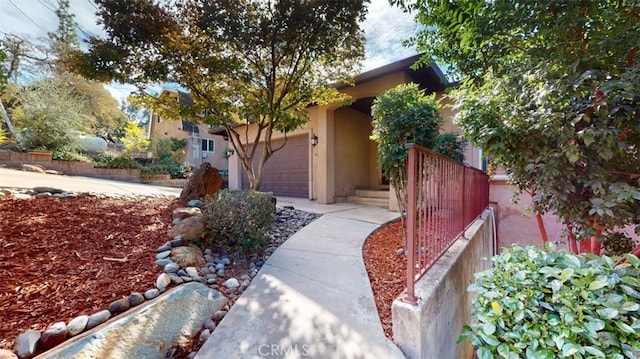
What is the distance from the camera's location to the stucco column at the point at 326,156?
738 centimetres

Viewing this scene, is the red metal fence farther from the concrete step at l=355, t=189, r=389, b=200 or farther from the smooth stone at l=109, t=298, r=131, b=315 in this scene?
the concrete step at l=355, t=189, r=389, b=200

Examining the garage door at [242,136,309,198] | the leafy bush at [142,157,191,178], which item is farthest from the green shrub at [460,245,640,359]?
the leafy bush at [142,157,191,178]

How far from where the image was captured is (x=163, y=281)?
2178mm

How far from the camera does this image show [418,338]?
1726 mm

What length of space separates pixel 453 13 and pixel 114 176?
12.7 m

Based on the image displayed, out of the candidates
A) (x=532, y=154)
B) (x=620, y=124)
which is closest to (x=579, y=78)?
(x=620, y=124)

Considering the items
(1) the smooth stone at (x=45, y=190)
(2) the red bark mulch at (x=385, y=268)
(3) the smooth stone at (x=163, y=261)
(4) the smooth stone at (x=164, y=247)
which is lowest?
(2) the red bark mulch at (x=385, y=268)

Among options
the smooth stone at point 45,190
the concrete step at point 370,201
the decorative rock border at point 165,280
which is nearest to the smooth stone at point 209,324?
the decorative rock border at point 165,280

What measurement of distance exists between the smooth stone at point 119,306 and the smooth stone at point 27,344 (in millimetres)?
359

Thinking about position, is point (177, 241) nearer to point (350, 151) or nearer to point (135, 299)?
point (135, 299)

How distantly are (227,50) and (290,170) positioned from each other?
504 cm

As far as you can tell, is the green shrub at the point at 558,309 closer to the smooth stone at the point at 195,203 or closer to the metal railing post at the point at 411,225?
the metal railing post at the point at 411,225

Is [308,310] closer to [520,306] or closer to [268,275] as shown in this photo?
[268,275]

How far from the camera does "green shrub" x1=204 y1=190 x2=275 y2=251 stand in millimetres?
3033
